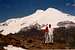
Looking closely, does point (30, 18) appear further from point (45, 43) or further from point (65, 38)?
point (45, 43)

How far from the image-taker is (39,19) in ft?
62.1

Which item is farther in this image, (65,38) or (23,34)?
(23,34)

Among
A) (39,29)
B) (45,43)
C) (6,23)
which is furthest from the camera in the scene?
(6,23)

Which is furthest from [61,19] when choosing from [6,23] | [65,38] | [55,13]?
[6,23]

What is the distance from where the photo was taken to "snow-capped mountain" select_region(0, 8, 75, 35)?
18609 mm

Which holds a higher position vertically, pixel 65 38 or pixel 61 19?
pixel 61 19

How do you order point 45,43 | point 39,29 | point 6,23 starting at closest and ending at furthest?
1. point 45,43
2. point 39,29
3. point 6,23

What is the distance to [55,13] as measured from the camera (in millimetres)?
18812

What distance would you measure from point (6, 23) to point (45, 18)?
3027mm

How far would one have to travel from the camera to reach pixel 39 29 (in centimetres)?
1833

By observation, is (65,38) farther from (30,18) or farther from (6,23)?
(6,23)

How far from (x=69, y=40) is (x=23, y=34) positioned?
355 cm

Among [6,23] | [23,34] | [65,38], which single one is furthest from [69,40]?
[6,23]

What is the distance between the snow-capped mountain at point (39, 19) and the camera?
18.6m
